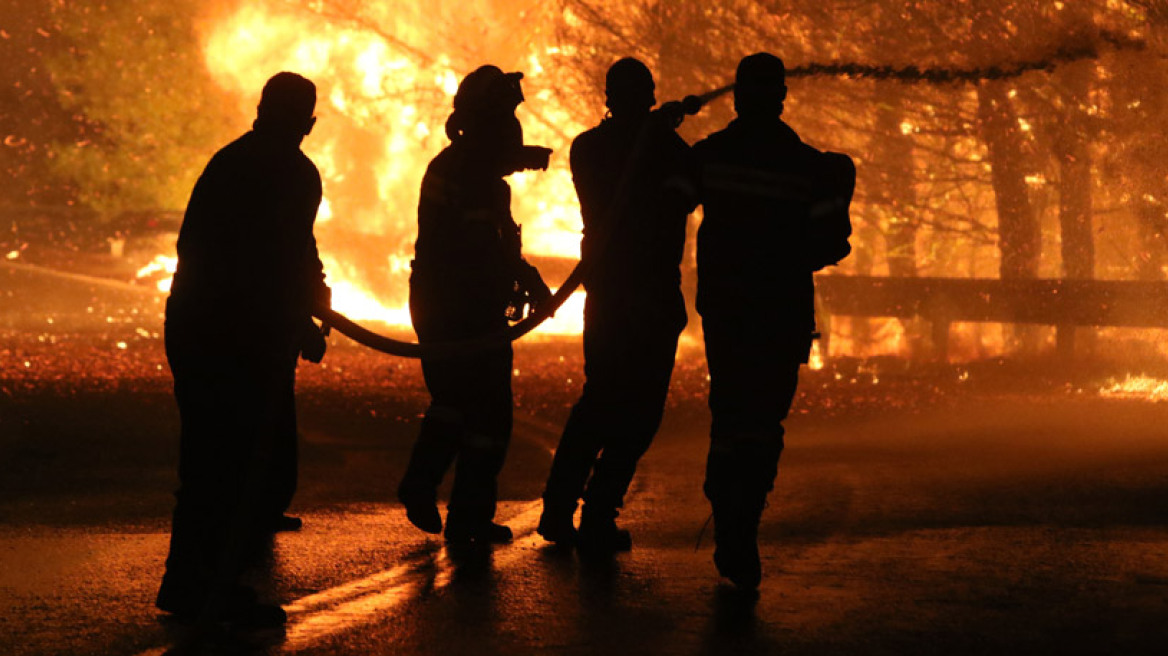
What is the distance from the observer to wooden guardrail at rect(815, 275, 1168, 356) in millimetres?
19422

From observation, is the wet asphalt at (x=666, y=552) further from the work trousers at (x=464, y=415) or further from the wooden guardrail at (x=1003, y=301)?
the wooden guardrail at (x=1003, y=301)

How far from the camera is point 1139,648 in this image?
531 cm

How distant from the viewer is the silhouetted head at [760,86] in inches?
255

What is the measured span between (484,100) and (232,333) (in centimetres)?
191

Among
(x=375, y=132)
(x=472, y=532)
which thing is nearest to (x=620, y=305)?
(x=472, y=532)

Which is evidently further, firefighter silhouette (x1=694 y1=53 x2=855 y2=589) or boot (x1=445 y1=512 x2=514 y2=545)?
boot (x1=445 y1=512 x2=514 y2=545)

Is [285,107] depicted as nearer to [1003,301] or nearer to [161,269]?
[1003,301]

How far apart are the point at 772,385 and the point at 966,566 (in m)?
1.09

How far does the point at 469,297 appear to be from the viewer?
739 cm

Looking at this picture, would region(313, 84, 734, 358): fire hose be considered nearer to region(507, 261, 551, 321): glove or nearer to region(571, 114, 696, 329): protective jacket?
region(571, 114, 696, 329): protective jacket

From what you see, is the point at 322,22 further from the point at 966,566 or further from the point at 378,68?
the point at 966,566

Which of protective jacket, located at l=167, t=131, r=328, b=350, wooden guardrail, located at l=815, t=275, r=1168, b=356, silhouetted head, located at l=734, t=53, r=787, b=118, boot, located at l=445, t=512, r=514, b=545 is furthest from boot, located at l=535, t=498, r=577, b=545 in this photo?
wooden guardrail, located at l=815, t=275, r=1168, b=356

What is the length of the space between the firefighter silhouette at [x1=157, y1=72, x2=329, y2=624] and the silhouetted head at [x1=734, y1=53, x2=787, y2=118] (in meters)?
1.66

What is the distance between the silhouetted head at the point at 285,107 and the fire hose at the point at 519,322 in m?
0.81
